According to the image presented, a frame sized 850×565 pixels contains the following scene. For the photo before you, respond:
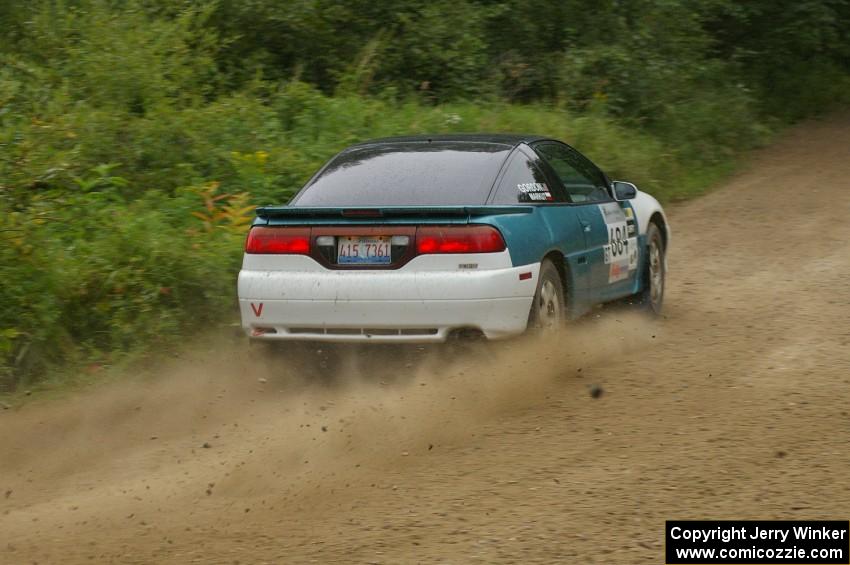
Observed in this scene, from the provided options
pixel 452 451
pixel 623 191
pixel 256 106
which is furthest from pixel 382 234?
pixel 256 106

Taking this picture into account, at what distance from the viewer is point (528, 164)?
8031mm

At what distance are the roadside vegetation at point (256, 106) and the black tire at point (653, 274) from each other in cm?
321

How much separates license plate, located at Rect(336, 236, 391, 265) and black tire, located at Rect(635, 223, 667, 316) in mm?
3139

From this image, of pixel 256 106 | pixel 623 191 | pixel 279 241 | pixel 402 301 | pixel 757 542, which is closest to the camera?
pixel 757 542

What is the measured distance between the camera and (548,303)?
24.6ft

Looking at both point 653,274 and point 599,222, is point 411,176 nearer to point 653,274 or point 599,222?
point 599,222

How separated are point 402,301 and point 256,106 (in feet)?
20.4

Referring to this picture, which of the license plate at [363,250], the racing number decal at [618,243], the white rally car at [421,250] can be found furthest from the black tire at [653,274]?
the license plate at [363,250]

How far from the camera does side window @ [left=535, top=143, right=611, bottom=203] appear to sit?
8.48 metres

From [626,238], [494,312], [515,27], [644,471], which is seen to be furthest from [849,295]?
[515,27]

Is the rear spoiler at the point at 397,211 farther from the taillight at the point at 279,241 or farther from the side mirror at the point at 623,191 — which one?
the side mirror at the point at 623,191

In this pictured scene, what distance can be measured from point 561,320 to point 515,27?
11367 mm

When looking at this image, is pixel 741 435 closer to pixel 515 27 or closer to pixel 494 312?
pixel 494 312

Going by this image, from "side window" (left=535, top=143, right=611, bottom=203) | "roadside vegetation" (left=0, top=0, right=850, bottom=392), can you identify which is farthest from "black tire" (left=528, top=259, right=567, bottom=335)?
"roadside vegetation" (left=0, top=0, right=850, bottom=392)
